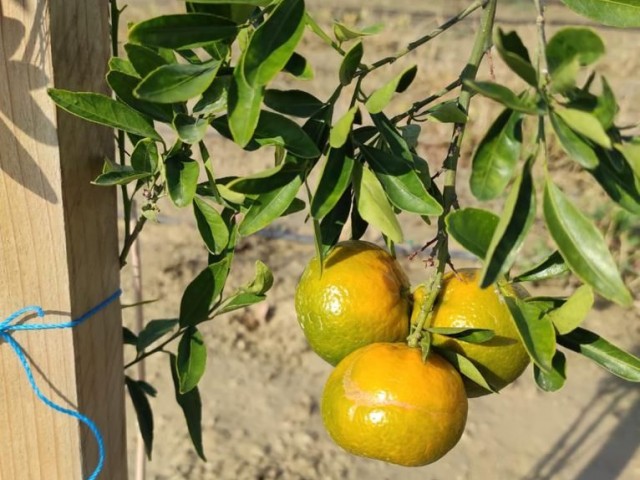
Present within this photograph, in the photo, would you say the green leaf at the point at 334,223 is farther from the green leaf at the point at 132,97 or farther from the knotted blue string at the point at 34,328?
the knotted blue string at the point at 34,328

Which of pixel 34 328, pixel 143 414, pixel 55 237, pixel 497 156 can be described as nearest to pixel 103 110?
pixel 55 237

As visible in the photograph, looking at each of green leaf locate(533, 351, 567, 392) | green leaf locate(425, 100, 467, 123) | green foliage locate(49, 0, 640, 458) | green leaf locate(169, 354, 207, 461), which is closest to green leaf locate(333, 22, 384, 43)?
green foliage locate(49, 0, 640, 458)

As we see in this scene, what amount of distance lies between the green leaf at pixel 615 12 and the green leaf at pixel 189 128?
0.32 metres

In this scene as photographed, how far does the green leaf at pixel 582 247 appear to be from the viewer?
19.4 inches

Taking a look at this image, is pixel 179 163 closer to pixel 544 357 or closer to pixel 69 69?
pixel 69 69

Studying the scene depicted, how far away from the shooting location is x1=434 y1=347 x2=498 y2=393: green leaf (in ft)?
2.21

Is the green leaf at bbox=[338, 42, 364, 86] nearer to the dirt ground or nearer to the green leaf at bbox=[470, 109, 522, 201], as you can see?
the green leaf at bbox=[470, 109, 522, 201]

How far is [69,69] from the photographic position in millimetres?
730

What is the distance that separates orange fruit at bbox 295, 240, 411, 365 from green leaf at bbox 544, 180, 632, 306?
211 mm

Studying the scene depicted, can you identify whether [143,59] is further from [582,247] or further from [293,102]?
[582,247]

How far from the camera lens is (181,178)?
71 cm

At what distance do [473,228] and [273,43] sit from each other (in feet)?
0.62

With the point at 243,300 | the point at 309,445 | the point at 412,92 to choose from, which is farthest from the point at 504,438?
the point at 412,92

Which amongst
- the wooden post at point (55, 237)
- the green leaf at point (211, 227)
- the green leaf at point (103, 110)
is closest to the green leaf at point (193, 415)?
the wooden post at point (55, 237)
